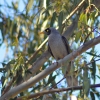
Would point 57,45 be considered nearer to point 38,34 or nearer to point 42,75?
point 38,34

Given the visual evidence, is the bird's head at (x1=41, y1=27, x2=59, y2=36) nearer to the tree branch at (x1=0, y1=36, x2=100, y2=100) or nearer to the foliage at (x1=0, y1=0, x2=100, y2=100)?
the foliage at (x1=0, y1=0, x2=100, y2=100)

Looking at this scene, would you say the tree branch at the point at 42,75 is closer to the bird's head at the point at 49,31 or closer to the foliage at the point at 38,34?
the foliage at the point at 38,34

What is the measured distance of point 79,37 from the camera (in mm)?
2672

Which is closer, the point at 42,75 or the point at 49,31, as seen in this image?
the point at 42,75

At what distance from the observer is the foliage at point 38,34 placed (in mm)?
2689

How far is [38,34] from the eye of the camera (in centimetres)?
374

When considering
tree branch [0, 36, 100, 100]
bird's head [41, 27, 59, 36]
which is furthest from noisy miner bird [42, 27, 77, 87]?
tree branch [0, 36, 100, 100]

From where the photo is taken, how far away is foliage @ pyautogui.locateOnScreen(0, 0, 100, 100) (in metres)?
2.69

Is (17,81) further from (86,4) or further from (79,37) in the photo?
(86,4)

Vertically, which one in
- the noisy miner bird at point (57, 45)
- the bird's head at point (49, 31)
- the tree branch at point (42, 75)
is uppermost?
the bird's head at point (49, 31)

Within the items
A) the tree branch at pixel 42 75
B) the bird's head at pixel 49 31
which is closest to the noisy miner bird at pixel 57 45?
the bird's head at pixel 49 31

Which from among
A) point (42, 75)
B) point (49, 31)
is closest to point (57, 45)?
point (49, 31)

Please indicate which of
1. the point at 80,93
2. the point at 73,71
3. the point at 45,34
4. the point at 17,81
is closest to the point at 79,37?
the point at 73,71

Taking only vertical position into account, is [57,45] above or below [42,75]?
above
